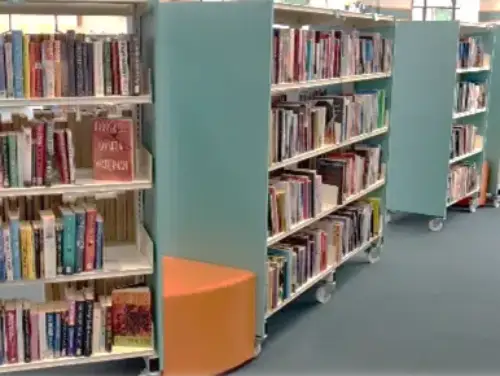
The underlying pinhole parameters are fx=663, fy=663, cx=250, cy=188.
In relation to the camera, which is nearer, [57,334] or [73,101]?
[73,101]

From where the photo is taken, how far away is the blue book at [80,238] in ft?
9.02

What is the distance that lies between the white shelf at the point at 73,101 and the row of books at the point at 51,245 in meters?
0.46

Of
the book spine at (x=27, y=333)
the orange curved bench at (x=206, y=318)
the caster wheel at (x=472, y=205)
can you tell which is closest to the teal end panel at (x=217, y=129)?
the orange curved bench at (x=206, y=318)

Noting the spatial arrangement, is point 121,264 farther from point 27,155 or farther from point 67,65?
point 67,65

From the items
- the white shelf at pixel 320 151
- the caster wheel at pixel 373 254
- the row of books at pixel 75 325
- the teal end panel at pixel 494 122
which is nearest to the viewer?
the row of books at pixel 75 325

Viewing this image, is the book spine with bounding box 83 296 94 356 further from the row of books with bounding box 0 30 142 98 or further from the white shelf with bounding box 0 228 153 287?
the row of books with bounding box 0 30 142 98

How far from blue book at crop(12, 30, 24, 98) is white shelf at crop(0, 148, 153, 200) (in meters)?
0.38

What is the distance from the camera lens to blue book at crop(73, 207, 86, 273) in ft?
9.02

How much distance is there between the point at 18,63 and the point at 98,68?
30 cm

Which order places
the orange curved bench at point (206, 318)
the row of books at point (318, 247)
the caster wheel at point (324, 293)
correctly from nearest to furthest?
the orange curved bench at point (206, 318)
the row of books at point (318, 247)
the caster wheel at point (324, 293)

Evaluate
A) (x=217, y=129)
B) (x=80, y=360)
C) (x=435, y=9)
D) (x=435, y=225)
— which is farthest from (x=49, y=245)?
(x=435, y=9)

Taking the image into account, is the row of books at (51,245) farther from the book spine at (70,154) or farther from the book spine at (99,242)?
the book spine at (70,154)

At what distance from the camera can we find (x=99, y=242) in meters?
2.80

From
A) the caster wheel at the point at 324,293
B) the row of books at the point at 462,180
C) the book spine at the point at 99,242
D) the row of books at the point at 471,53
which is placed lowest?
the caster wheel at the point at 324,293
